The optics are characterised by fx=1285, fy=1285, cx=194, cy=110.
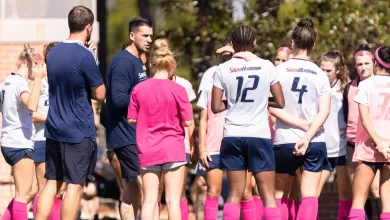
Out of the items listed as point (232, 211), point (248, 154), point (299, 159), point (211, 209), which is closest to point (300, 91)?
point (299, 159)

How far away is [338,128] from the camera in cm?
1458

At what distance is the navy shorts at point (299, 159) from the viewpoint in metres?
13.0

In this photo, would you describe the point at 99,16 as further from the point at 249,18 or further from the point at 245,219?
the point at 245,219

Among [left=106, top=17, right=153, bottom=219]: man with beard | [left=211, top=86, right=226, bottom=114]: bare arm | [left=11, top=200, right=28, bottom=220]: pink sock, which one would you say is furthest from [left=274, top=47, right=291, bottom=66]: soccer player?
[left=11, top=200, right=28, bottom=220]: pink sock

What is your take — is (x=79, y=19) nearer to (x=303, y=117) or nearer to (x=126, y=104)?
(x=126, y=104)

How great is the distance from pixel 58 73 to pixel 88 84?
305mm

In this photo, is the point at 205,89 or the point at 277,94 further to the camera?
the point at 205,89

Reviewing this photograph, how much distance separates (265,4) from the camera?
19.3 m

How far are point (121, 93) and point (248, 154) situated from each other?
1.53 metres

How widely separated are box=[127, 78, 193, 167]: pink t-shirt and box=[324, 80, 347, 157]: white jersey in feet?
7.85

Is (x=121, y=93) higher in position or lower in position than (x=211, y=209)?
higher

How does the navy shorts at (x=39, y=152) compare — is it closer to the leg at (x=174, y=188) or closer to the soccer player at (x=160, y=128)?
the soccer player at (x=160, y=128)

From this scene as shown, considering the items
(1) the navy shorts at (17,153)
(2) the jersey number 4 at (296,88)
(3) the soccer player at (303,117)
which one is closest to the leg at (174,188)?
(3) the soccer player at (303,117)

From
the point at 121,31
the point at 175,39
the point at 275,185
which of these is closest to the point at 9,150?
the point at 275,185
